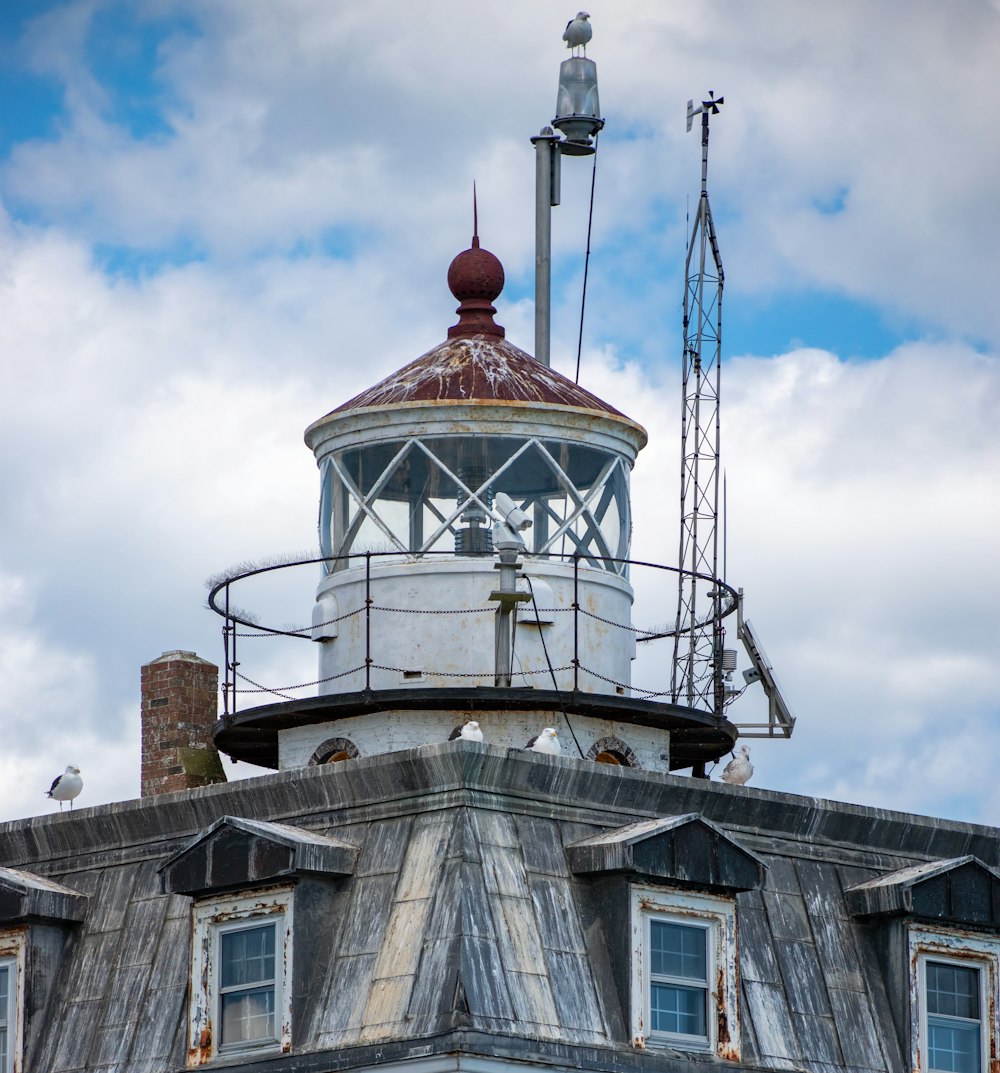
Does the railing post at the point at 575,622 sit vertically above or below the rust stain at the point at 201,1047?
above

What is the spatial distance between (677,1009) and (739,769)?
442 cm

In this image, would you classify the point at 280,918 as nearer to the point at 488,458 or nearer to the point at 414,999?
the point at 414,999

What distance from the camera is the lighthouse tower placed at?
1004 inches

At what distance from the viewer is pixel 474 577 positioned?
85.3ft

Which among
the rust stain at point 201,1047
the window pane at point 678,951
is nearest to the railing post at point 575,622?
the window pane at point 678,951

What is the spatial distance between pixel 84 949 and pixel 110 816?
4.00 feet

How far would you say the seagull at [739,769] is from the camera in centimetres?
2667

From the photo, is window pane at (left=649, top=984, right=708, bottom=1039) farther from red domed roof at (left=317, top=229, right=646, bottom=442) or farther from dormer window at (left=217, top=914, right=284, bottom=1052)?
red domed roof at (left=317, top=229, right=646, bottom=442)

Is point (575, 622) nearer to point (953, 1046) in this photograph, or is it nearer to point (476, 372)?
point (476, 372)

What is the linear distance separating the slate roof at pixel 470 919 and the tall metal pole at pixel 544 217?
759cm

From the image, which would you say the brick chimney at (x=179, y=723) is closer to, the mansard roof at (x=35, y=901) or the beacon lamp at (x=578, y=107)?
the mansard roof at (x=35, y=901)

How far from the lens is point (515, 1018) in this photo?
21375mm

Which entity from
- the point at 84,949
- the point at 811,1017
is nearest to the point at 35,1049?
the point at 84,949

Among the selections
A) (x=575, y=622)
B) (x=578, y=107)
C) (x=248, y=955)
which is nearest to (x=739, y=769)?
(x=575, y=622)
